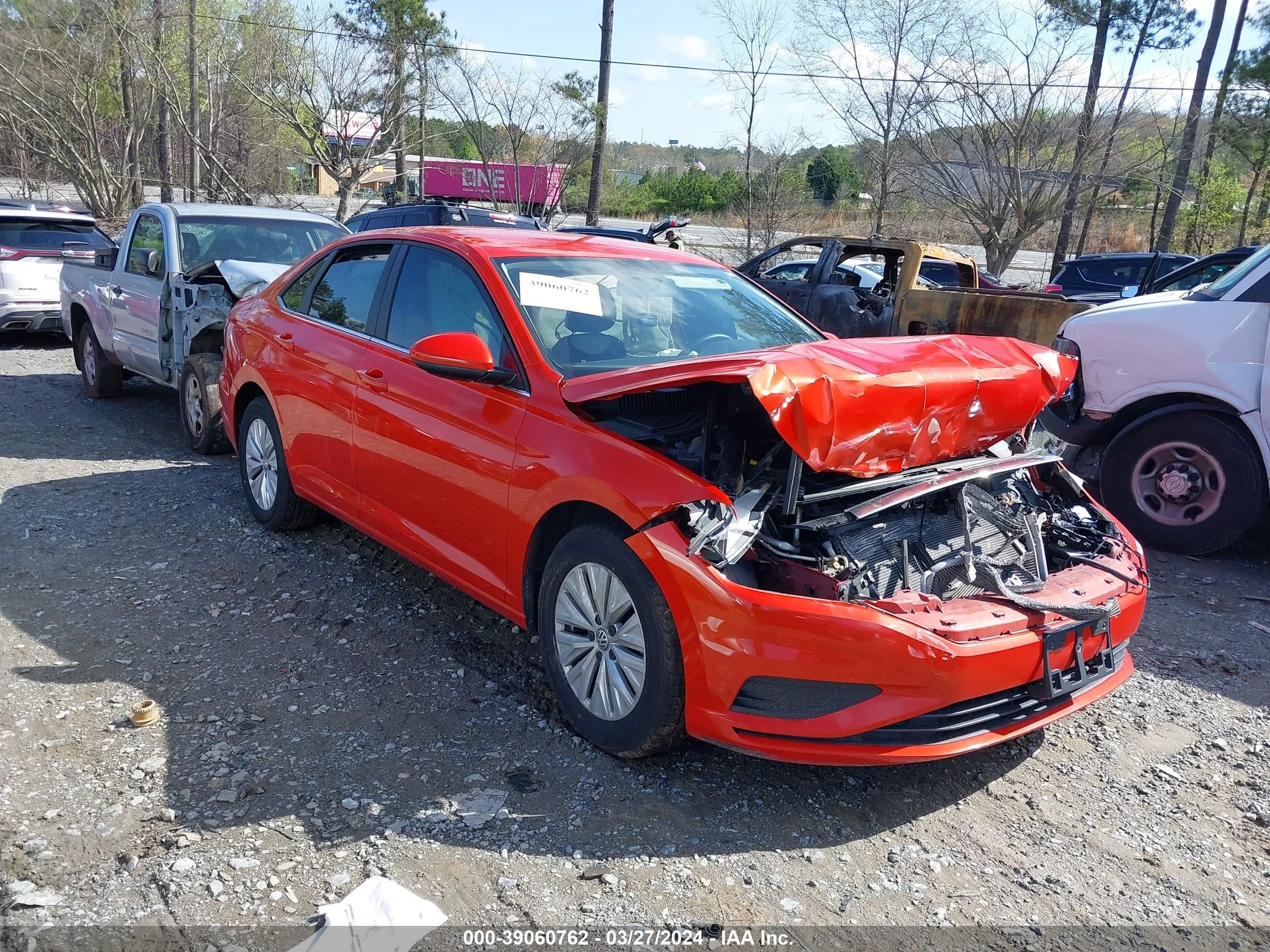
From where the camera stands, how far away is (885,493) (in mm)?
3342

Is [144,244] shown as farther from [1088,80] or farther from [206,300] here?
[1088,80]

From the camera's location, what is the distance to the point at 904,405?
10.6 feet

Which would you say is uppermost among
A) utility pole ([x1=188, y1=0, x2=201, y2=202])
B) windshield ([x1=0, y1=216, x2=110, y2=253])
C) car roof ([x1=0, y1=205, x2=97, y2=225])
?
utility pole ([x1=188, y1=0, x2=201, y2=202])

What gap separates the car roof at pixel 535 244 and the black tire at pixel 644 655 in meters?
1.52

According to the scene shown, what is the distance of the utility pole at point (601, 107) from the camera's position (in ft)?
70.4

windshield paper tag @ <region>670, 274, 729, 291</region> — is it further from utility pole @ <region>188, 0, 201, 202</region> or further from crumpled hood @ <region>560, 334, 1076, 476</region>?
utility pole @ <region>188, 0, 201, 202</region>

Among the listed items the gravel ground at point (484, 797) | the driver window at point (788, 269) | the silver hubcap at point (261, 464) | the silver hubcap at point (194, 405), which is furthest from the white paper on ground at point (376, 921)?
the driver window at point (788, 269)

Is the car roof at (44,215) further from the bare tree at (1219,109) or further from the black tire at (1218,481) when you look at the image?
the bare tree at (1219,109)

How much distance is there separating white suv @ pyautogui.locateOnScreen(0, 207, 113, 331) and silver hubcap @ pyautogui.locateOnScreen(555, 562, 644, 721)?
10.4m

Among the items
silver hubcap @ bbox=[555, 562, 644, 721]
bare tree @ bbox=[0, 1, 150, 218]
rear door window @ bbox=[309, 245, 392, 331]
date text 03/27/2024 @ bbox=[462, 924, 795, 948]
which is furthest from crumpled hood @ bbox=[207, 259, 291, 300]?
bare tree @ bbox=[0, 1, 150, 218]

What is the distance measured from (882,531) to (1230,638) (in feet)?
8.68

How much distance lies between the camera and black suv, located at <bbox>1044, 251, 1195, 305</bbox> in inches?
605

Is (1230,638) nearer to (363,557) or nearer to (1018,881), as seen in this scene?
(1018,881)

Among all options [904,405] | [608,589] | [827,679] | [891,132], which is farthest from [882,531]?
[891,132]
